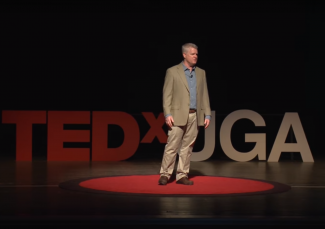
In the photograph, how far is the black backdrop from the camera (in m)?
15.5

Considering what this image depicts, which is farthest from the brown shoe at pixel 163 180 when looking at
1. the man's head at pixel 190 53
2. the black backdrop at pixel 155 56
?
the black backdrop at pixel 155 56

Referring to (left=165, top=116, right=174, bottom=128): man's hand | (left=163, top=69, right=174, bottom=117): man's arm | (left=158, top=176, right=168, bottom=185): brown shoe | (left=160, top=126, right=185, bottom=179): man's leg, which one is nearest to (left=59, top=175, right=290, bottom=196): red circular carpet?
(left=158, top=176, right=168, bottom=185): brown shoe

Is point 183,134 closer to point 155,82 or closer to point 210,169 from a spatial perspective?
point 210,169

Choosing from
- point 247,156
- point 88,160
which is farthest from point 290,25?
point 88,160

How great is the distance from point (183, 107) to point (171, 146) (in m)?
0.44

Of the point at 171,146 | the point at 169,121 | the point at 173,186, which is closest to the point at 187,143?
the point at 171,146

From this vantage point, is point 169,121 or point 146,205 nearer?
point 146,205

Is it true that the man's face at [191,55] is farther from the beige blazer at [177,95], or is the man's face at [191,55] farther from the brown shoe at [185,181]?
the brown shoe at [185,181]

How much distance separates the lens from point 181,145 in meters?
7.29

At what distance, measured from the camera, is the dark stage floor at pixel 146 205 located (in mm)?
4938

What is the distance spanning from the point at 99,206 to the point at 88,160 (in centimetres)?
502

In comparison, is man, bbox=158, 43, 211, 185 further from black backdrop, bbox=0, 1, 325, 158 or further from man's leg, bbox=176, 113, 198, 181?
black backdrop, bbox=0, 1, 325, 158

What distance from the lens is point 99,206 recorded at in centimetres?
560

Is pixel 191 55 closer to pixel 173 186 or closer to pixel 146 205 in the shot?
pixel 173 186
